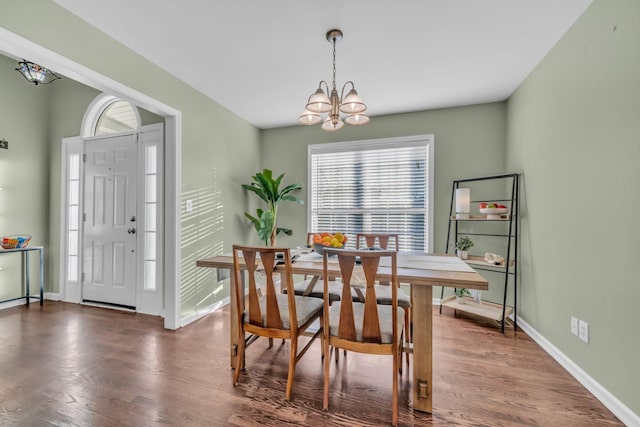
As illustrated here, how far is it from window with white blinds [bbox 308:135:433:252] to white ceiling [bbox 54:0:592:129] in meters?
0.82

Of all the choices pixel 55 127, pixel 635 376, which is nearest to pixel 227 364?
pixel 635 376

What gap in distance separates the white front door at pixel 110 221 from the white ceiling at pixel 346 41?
138cm

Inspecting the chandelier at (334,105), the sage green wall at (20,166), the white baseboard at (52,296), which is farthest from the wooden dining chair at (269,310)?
the sage green wall at (20,166)

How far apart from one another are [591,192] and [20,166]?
585cm

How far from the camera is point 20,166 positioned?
138 inches

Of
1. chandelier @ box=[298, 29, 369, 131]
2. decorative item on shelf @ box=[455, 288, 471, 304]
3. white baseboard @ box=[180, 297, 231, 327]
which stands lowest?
white baseboard @ box=[180, 297, 231, 327]

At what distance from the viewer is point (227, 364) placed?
215 centimetres

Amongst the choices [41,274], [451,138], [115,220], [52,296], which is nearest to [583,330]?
[451,138]

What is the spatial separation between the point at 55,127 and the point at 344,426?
4.94 metres

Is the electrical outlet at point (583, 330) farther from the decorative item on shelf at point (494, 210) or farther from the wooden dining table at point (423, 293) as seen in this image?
the decorative item on shelf at point (494, 210)

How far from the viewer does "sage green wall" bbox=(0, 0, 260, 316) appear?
1838 millimetres

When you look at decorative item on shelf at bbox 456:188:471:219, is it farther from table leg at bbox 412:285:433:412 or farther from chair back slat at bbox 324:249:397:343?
chair back slat at bbox 324:249:397:343

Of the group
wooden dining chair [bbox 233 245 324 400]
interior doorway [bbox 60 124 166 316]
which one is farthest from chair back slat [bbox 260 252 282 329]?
interior doorway [bbox 60 124 166 316]

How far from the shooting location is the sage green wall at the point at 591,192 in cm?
157
